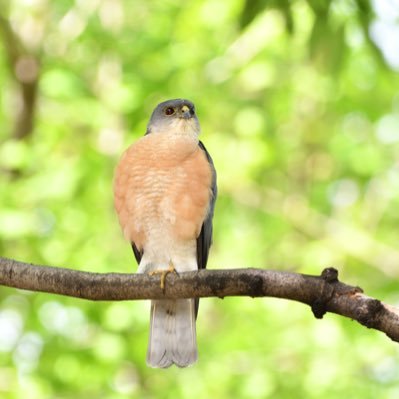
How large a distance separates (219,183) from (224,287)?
6.10 metres

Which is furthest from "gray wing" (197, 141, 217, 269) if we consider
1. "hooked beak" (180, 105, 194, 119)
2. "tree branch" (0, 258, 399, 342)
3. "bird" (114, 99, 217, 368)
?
"tree branch" (0, 258, 399, 342)

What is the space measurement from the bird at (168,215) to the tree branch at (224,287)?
1.18m

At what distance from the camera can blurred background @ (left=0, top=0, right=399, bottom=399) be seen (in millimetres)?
7734

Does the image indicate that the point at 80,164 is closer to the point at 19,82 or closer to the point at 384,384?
the point at 19,82

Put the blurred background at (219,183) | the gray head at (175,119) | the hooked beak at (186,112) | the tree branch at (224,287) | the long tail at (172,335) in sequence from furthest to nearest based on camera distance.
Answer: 1. the blurred background at (219,183)
2. the hooked beak at (186,112)
3. the gray head at (175,119)
4. the long tail at (172,335)
5. the tree branch at (224,287)

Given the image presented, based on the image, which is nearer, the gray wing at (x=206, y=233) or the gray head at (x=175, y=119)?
the gray wing at (x=206, y=233)

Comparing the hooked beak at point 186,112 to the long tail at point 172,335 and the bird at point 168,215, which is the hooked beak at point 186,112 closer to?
the bird at point 168,215

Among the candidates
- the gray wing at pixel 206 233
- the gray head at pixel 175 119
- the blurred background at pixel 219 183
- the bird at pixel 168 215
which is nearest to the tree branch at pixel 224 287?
the bird at pixel 168 215

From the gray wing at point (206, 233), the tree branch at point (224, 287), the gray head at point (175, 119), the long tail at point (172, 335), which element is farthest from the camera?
the gray head at point (175, 119)

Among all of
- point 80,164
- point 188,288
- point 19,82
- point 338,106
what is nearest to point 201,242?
point 188,288

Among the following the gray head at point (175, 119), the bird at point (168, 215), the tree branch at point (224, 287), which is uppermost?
the gray head at point (175, 119)

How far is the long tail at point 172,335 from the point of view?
474 cm

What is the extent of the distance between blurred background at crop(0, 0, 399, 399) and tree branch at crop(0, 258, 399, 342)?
3.42 metres

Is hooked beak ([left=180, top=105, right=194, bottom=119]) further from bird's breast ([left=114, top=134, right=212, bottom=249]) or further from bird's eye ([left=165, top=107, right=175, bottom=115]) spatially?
bird's breast ([left=114, top=134, right=212, bottom=249])
